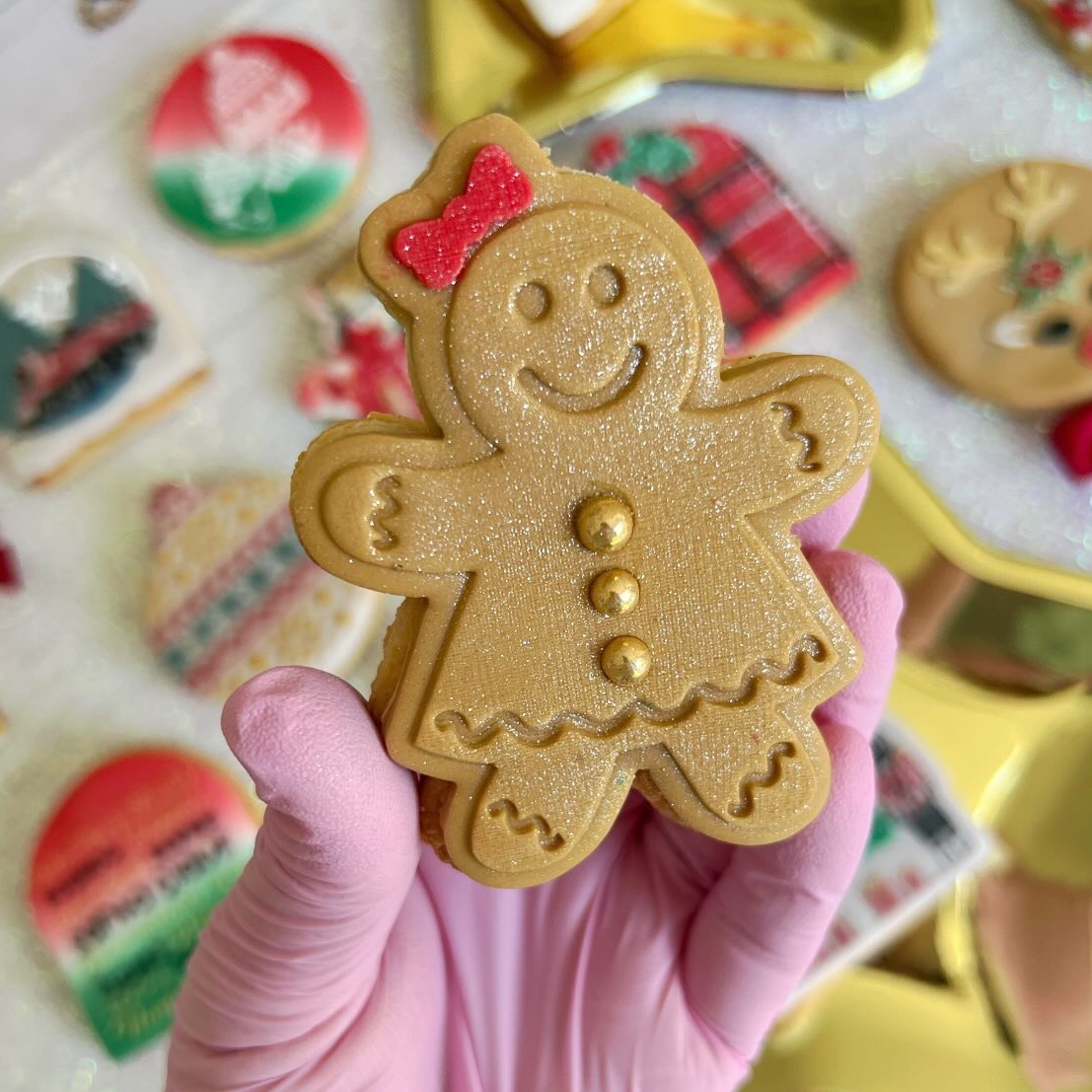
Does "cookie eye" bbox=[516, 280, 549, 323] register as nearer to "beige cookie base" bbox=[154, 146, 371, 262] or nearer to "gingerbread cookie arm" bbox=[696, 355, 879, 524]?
"gingerbread cookie arm" bbox=[696, 355, 879, 524]

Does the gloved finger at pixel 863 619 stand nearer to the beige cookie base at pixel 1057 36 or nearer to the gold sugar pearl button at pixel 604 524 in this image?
the gold sugar pearl button at pixel 604 524

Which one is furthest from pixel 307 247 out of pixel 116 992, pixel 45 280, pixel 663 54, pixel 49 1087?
pixel 49 1087

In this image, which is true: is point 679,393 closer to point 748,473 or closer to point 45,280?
point 748,473

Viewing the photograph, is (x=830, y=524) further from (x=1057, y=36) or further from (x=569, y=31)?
(x=1057, y=36)

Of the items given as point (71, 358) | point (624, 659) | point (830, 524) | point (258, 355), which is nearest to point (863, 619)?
point (830, 524)

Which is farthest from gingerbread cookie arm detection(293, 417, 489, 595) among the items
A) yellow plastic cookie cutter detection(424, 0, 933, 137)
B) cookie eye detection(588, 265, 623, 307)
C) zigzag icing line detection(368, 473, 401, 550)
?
yellow plastic cookie cutter detection(424, 0, 933, 137)

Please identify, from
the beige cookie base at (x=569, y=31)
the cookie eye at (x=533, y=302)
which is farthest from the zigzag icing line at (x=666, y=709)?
the beige cookie base at (x=569, y=31)
